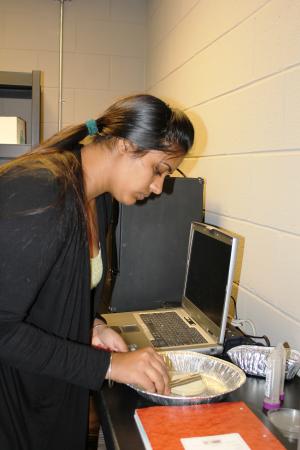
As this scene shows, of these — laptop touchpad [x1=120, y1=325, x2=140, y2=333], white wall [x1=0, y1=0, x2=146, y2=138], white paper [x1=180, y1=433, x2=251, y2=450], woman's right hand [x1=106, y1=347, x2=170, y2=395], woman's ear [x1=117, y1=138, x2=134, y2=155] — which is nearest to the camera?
white paper [x1=180, y1=433, x2=251, y2=450]

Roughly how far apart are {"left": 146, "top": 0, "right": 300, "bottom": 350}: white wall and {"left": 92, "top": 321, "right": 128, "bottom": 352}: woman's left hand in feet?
1.49

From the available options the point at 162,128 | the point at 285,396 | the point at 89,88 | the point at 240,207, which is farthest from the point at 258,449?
the point at 89,88

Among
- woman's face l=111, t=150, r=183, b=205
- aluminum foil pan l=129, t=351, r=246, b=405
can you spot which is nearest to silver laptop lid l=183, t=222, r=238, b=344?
aluminum foil pan l=129, t=351, r=246, b=405

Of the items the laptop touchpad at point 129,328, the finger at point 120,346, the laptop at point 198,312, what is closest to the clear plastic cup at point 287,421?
the laptop at point 198,312

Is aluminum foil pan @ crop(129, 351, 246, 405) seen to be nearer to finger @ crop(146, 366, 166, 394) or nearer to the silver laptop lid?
finger @ crop(146, 366, 166, 394)

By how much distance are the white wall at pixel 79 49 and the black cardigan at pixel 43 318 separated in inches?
77.1

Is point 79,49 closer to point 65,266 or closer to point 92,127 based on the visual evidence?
point 92,127

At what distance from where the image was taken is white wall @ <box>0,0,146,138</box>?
2533 mm

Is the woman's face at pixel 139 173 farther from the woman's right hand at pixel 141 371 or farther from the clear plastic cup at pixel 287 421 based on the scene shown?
the clear plastic cup at pixel 287 421

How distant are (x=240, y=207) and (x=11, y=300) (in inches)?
35.4

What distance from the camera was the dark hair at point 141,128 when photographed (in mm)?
916

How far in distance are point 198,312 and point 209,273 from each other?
0.14 m

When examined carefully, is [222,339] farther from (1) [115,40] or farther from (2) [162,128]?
(1) [115,40]

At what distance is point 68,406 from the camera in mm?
960
